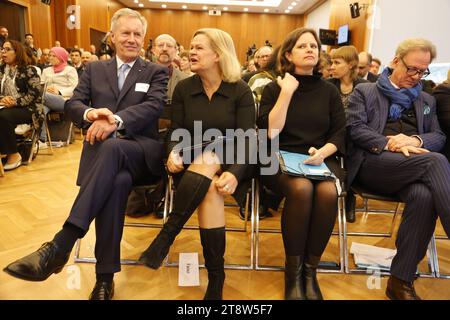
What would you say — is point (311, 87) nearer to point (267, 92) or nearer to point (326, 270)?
point (267, 92)

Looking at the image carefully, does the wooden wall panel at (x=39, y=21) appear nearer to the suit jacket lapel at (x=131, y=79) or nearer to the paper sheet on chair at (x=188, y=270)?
the suit jacket lapel at (x=131, y=79)

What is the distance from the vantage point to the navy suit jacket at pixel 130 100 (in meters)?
2.00

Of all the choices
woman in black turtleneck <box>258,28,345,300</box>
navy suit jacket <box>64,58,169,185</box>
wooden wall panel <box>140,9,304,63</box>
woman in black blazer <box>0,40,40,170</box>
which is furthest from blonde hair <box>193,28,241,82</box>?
wooden wall panel <box>140,9,304,63</box>

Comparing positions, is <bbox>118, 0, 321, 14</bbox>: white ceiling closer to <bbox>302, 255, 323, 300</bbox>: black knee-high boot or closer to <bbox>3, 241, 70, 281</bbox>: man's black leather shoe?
<bbox>302, 255, 323, 300</bbox>: black knee-high boot

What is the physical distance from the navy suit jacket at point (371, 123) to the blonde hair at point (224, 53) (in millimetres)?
849

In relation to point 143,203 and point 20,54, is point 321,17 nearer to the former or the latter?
point 20,54

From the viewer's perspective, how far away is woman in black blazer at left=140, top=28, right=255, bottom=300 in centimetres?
178

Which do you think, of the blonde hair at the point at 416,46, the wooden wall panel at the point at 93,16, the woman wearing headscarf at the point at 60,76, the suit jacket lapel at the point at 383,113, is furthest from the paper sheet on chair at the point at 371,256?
the wooden wall panel at the point at 93,16

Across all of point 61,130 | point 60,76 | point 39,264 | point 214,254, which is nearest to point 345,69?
point 214,254

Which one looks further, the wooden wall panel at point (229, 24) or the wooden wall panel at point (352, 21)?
the wooden wall panel at point (229, 24)

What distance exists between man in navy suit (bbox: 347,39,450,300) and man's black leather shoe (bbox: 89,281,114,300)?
5.10 ft

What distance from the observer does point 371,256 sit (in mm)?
2340

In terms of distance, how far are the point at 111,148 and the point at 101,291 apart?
75 cm
